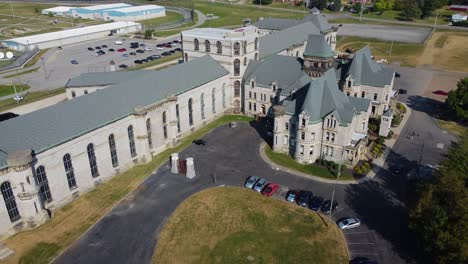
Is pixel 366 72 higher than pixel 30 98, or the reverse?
pixel 366 72

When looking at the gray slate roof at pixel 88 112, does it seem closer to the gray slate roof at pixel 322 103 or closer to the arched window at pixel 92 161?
the arched window at pixel 92 161

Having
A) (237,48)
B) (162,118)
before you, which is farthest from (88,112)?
(237,48)

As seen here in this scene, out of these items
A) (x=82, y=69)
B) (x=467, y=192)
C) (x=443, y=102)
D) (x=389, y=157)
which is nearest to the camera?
(x=467, y=192)

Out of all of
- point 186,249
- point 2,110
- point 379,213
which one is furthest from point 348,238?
point 2,110

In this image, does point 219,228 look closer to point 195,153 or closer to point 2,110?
point 195,153

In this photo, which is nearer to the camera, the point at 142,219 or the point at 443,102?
the point at 142,219

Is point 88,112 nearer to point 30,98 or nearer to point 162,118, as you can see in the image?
point 162,118

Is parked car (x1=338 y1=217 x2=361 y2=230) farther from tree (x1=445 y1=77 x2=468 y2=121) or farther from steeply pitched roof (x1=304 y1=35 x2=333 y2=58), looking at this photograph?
→ tree (x1=445 y1=77 x2=468 y2=121)
